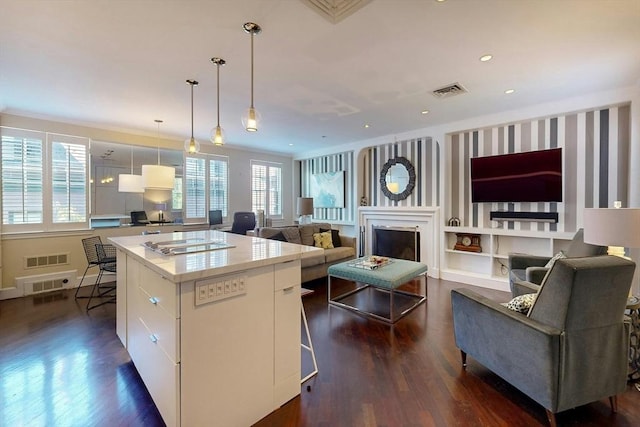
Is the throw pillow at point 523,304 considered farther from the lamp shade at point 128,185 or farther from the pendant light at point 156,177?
the lamp shade at point 128,185

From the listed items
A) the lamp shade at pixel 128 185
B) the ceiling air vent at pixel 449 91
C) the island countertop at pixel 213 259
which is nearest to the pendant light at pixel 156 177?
the island countertop at pixel 213 259

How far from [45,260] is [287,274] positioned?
182 inches

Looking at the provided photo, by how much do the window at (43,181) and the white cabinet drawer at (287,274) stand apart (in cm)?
455

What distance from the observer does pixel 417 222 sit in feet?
17.5

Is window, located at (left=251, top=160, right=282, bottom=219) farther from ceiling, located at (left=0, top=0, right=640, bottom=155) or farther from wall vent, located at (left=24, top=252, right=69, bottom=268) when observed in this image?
wall vent, located at (left=24, top=252, right=69, bottom=268)

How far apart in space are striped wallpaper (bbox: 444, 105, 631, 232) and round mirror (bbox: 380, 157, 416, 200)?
3.83ft

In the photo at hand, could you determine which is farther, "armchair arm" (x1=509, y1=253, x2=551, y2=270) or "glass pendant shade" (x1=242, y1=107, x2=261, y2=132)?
"armchair arm" (x1=509, y1=253, x2=551, y2=270)

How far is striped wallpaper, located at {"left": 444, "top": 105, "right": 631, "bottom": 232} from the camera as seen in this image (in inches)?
141

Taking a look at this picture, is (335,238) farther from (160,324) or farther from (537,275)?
(160,324)

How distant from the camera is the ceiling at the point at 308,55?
6.53 feet

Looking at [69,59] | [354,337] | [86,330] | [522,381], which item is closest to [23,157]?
[69,59]

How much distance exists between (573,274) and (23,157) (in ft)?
20.9

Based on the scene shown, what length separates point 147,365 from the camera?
1854 millimetres

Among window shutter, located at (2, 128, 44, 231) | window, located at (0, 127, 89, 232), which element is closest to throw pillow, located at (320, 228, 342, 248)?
window, located at (0, 127, 89, 232)
